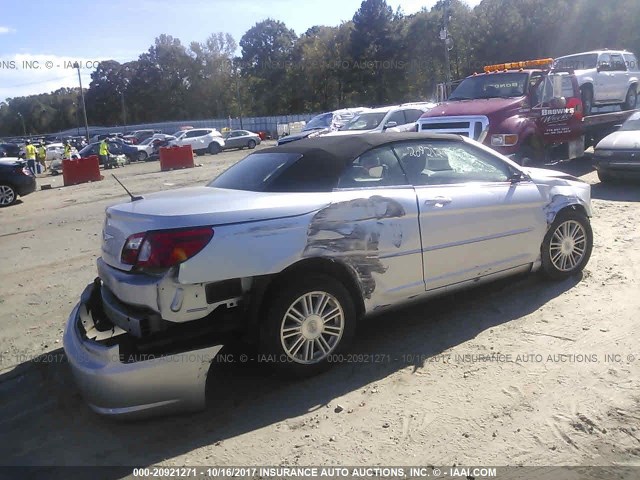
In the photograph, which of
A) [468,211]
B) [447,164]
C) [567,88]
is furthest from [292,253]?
[567,88]

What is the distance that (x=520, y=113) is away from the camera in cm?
1100

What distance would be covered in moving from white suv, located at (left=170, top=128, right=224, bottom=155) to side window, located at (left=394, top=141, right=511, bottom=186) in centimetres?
3076

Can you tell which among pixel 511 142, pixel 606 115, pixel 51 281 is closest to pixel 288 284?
pixel 51 281

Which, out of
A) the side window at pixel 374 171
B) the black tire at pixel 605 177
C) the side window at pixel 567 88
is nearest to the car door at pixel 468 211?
the side window at pixel 374 171

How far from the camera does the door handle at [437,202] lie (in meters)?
4.39

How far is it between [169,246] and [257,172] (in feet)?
4.29

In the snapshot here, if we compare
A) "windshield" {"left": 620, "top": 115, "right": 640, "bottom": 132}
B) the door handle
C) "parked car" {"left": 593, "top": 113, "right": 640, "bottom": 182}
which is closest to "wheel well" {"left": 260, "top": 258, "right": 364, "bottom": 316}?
the door handle

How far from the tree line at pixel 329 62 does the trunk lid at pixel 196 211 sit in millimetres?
35866

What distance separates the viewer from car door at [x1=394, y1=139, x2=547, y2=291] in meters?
4.43

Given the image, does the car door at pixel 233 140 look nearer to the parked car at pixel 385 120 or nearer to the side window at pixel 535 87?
the parked car at pixel 385 120

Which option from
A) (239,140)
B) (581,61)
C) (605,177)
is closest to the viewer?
(605,177)

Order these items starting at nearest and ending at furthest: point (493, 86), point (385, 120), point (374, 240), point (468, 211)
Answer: point (374, 240) < point (468, 211) < point (493, 86) < point (385, 120)

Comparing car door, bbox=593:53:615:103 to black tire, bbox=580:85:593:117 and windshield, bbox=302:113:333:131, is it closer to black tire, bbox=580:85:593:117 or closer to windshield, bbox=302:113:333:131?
black tire, bbox=580:85:593:117

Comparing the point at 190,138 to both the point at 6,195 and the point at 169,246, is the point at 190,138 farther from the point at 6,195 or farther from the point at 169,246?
the point at 169,246
